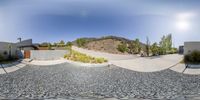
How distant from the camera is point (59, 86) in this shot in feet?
20.9

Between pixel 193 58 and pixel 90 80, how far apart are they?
4774mm

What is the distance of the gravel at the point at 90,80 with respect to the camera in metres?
5.82

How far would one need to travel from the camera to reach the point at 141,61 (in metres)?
8.95

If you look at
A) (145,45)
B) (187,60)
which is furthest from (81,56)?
(187,60)

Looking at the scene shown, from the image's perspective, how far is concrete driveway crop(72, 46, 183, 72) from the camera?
8.52m

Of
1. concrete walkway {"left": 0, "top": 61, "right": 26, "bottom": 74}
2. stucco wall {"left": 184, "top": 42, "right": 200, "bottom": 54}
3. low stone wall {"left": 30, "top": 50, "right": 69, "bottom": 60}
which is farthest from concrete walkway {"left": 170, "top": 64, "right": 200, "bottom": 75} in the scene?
concrete walkway {"left": 0, "top": 61, "right": 26, "bottom": 74}

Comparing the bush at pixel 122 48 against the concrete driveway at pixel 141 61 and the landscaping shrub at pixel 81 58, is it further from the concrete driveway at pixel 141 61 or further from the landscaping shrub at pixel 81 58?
the landscaping shrub at pixel 81 58

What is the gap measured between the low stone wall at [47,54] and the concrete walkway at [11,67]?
24.9 inches

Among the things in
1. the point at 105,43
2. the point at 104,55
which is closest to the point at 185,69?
the point at 104,55

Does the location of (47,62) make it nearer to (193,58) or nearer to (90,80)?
(90,80)

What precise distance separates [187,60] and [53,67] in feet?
19.4

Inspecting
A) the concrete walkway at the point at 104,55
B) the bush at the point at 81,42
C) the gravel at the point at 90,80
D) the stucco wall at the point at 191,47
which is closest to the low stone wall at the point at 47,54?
the gravel at the point at 90,80

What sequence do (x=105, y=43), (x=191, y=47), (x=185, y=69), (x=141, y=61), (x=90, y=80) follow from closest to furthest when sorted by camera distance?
(x=90, y=80) → (x=105, y=43) → (x=185, y=69) → (x=141, y=61) → (x=191, y=47)

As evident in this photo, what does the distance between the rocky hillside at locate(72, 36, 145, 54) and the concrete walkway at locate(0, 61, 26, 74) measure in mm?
2860
